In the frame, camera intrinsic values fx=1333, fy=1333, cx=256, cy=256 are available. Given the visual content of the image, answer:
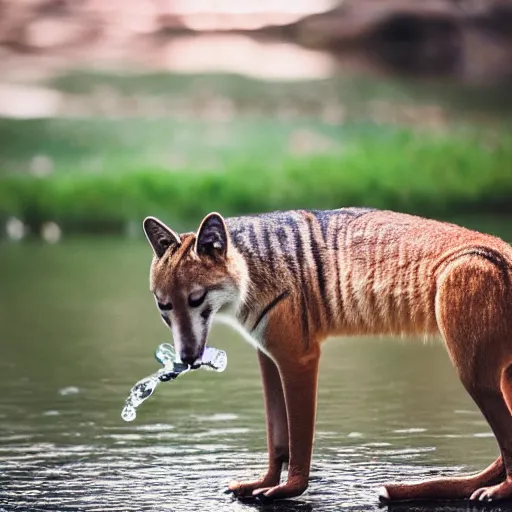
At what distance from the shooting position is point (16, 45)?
19.0 metres

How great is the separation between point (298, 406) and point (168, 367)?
49 cm

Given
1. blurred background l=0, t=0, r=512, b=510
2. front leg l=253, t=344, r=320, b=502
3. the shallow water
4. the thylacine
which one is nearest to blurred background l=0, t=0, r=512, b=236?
blurred background l=0, t=0, r=512, b=510

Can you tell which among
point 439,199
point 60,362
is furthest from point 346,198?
point 60,362

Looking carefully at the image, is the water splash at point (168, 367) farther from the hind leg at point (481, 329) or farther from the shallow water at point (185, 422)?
the hind leg at point (481, 329)

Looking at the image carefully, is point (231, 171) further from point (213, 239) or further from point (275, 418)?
point (213, 239)

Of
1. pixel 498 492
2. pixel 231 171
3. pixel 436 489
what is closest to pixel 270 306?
pixel 436 489

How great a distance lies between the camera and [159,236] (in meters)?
4.73

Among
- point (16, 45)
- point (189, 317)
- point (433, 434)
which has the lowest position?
point (433, 434)

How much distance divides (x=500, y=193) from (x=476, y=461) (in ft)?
40.2

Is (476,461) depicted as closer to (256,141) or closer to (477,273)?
(477,273)

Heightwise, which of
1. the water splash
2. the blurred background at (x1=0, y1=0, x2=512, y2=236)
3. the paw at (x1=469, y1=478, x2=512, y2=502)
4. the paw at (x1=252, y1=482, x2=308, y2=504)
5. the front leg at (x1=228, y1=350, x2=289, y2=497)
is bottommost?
the paw at (x1=469, y1=478, x2=512, y2=502)

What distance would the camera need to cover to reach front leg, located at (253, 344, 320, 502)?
4.75 metres

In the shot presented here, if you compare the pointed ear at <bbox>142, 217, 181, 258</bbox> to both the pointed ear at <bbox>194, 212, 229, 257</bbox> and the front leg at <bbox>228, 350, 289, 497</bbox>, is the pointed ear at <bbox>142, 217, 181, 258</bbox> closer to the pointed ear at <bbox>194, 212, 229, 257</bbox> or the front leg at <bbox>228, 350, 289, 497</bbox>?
the pointed ear at <bbox>194, 212, 229, 257</bbox>

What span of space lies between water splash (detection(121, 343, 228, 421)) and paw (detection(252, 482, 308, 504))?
472mm
